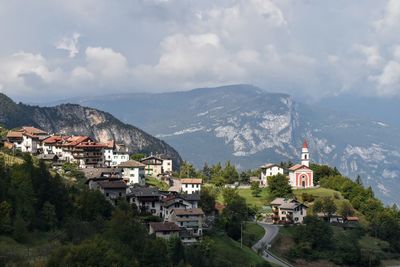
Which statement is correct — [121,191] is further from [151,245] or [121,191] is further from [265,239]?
[151,245]

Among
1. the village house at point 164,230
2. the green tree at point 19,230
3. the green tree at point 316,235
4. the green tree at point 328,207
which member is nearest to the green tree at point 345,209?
the green tree at point 328,207

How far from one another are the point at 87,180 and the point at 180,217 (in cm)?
1827

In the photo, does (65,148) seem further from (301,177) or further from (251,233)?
(301,177)

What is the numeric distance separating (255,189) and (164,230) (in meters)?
49.5

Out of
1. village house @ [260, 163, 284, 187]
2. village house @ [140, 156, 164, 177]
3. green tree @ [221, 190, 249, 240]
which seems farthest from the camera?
village house @ [260, 163, 284, 187]

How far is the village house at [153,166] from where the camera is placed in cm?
12662

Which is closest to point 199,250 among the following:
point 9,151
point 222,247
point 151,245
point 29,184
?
point 222,247

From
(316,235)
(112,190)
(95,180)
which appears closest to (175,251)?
(112,190)

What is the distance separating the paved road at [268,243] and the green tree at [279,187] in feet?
51.3

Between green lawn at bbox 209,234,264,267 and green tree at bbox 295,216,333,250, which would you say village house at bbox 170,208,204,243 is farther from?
green tree at bbox 295,216,333,250

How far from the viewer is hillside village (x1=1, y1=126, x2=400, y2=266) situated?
3243 inches

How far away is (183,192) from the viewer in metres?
106

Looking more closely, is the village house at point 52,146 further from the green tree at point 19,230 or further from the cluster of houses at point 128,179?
the green tree at point 19,230

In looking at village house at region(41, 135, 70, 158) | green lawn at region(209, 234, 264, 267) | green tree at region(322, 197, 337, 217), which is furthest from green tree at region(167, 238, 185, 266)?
village house at region(41, 135, 70, 158)
